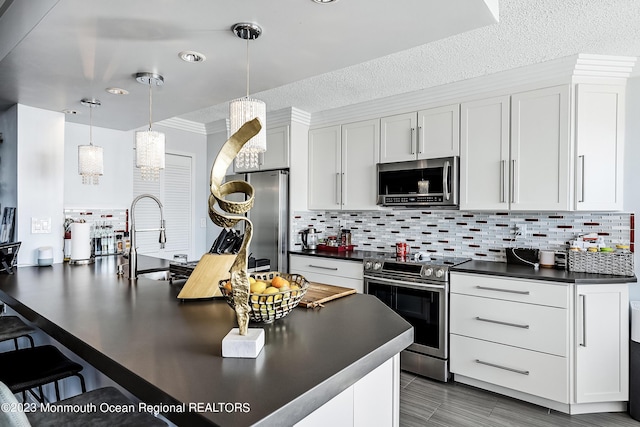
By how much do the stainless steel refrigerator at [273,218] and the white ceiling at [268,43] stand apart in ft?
4.21

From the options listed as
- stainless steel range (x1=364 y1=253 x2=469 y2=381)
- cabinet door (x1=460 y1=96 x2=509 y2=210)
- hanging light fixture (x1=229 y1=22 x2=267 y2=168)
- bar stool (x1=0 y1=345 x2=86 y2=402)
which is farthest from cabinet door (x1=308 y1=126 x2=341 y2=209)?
bar stool (x1=0 y1=345 x2=86 y2=402)

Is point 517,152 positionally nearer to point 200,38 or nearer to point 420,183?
point 420,183

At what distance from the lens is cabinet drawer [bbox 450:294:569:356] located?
2.54 meters

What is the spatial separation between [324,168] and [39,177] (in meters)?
2.57

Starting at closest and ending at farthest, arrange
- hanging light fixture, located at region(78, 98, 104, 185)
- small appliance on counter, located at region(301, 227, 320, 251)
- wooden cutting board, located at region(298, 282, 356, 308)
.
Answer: wooden cutting board, located at region(298, 282, 356, 308) → hanging light fixture, located at region(78, 98, 104, 185) → small appliance on counter, located at region(301, 227, 320, 251)

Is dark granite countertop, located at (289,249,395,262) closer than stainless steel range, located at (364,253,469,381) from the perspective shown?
No

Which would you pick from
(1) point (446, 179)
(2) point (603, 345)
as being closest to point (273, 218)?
(1) point (446, 179)

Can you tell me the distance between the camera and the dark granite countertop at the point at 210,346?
831 millimetres

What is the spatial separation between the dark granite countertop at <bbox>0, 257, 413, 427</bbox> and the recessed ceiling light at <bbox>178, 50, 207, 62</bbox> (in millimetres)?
1218

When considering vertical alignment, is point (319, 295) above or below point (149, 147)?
below

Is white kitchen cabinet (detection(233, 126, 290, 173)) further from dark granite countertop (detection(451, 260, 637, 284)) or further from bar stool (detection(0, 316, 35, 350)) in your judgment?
bar stool (detection(0, 316, 35, 350))

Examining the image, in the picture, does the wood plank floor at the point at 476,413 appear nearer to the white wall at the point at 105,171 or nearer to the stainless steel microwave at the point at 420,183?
Answer: the stainless steel microwave at the point at 420,183

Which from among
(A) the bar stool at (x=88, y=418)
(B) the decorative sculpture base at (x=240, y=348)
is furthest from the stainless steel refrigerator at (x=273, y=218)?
(B) the decorative sculpture base at (x=240, y=348)

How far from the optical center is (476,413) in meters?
2.53
